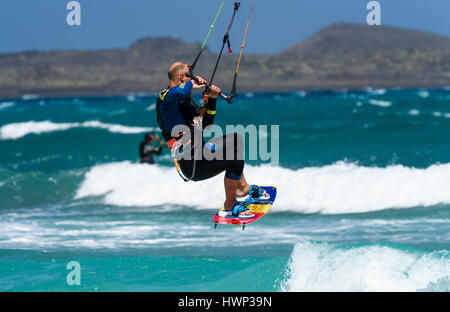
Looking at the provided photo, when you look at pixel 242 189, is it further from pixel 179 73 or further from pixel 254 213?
pixel 179 73

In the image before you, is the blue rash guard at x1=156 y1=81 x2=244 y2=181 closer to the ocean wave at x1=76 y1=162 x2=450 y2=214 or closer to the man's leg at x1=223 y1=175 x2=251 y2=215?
the man's leg at x1=223 y1=175 x2=251 y2=215

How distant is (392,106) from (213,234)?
30.6m

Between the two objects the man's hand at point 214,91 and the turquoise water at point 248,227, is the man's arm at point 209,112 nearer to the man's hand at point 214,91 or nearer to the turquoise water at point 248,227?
the man's hand at point 214,91

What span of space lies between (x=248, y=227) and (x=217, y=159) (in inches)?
185

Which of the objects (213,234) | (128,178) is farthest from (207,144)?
(128,178)

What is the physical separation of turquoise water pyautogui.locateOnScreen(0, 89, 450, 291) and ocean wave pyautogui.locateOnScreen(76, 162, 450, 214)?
4 cm

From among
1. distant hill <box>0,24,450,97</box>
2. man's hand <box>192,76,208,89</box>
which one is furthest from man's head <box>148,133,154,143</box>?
distant hill <box>0,24,450,97</box>

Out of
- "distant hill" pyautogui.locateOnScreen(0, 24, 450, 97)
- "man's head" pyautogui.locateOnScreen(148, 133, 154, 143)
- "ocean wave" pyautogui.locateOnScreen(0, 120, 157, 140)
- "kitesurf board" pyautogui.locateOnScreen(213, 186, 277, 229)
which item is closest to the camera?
"kitesurf board" pyautogui.locateOnScreen(213, 186, 277, 229)

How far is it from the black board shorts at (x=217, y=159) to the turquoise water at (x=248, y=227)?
1.54 m

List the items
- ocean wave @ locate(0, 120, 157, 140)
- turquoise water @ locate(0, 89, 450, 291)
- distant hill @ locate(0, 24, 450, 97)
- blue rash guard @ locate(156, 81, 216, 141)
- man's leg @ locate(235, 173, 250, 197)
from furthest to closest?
distant hill @ locate(0, 24, 450, 97) → ocean wave @ locate(0, 120, 157, 140) → turquoise water @ locate(0, 89, 450, 291) → man's leg @ locate(235, 173, 250, 197) → blue rash guard @ locate(156, 81, 216, 141)

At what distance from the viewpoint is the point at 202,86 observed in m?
7.00

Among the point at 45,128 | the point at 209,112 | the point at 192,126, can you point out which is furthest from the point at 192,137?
the point at 45,128

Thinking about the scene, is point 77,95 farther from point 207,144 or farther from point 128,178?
point 207,144

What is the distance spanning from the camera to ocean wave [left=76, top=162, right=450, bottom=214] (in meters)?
14.9
